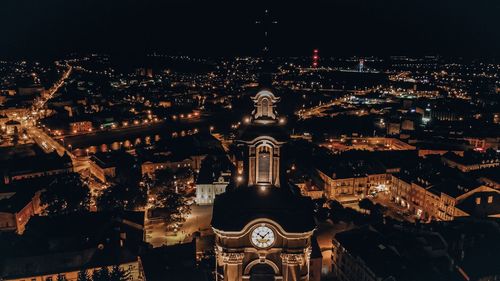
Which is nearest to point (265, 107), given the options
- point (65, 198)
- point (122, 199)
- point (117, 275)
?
point (117, 275)

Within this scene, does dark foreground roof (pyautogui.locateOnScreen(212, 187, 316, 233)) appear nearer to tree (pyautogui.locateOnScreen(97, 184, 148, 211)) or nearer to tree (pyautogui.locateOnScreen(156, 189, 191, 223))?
tree (pyautogui.locateOnScreen(156, 189, 191, 223))

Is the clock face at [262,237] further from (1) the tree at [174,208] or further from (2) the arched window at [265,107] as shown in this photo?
(1) the tree at [174,208]

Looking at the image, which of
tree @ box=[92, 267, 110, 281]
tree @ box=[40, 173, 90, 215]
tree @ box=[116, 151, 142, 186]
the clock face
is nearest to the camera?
the clock face

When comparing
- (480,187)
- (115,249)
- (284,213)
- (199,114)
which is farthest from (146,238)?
(199,114)

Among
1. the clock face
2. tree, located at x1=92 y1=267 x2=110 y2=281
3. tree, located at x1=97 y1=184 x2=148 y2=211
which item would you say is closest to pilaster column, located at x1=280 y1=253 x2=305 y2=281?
the clock face

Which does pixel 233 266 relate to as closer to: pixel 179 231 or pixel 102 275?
pixel 102 275

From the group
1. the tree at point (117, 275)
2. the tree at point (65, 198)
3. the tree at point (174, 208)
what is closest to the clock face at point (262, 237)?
the tree at point (117, 275)
